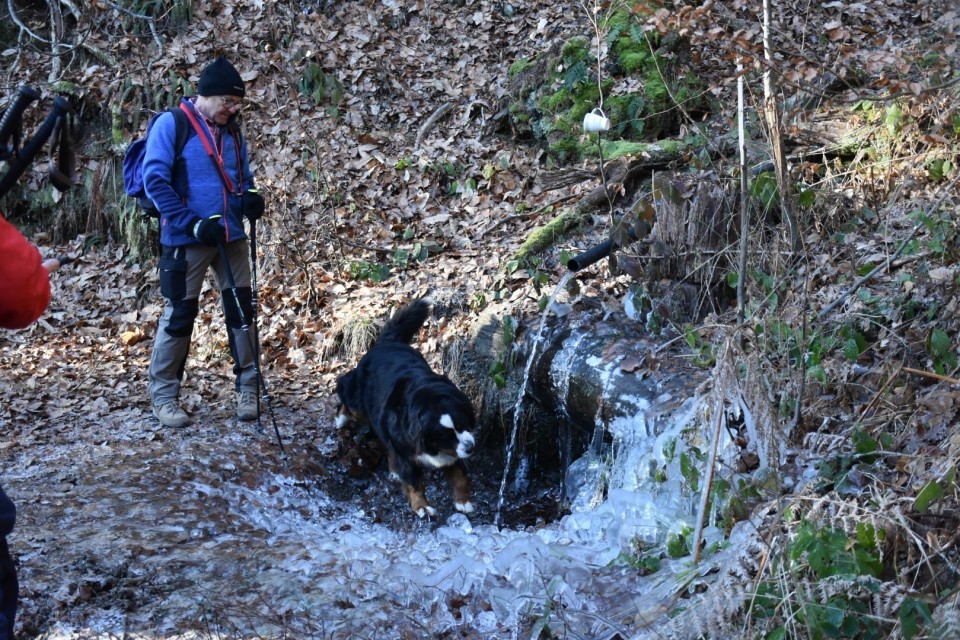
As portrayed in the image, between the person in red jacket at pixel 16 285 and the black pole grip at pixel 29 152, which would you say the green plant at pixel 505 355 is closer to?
the black pole grip at pixel 29 152

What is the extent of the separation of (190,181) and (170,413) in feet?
6.02

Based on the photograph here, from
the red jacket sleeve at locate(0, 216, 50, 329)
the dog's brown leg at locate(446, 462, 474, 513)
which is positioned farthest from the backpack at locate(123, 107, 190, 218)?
the red jacket sleeve at locate(0, 216, 50, 329)

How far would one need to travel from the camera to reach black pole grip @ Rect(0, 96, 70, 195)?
9.67 feet

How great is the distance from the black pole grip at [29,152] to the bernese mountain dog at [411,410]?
3.20 meters

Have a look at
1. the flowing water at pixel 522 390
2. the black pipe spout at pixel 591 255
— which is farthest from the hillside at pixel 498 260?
the black pipe spout at pixel 591 255

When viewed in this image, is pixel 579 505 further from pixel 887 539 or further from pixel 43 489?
pixel 43 489

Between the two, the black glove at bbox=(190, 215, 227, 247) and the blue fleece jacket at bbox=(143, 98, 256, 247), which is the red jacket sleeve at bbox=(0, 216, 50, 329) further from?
the blue fleece jacket at bbox=(143, 98, 256, 247)

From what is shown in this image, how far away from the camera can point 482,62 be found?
10.5 m

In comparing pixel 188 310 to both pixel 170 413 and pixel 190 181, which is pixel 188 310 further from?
pixel 190 181

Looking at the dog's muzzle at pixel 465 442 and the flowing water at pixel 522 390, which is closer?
the dog's muzzle at pixel 465 442

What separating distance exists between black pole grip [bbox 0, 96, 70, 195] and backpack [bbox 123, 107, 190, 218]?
3191 millimetres

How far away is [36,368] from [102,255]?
8.15 feet

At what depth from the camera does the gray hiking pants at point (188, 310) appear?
21.1ft

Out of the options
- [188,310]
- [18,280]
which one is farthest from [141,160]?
[18,280]
